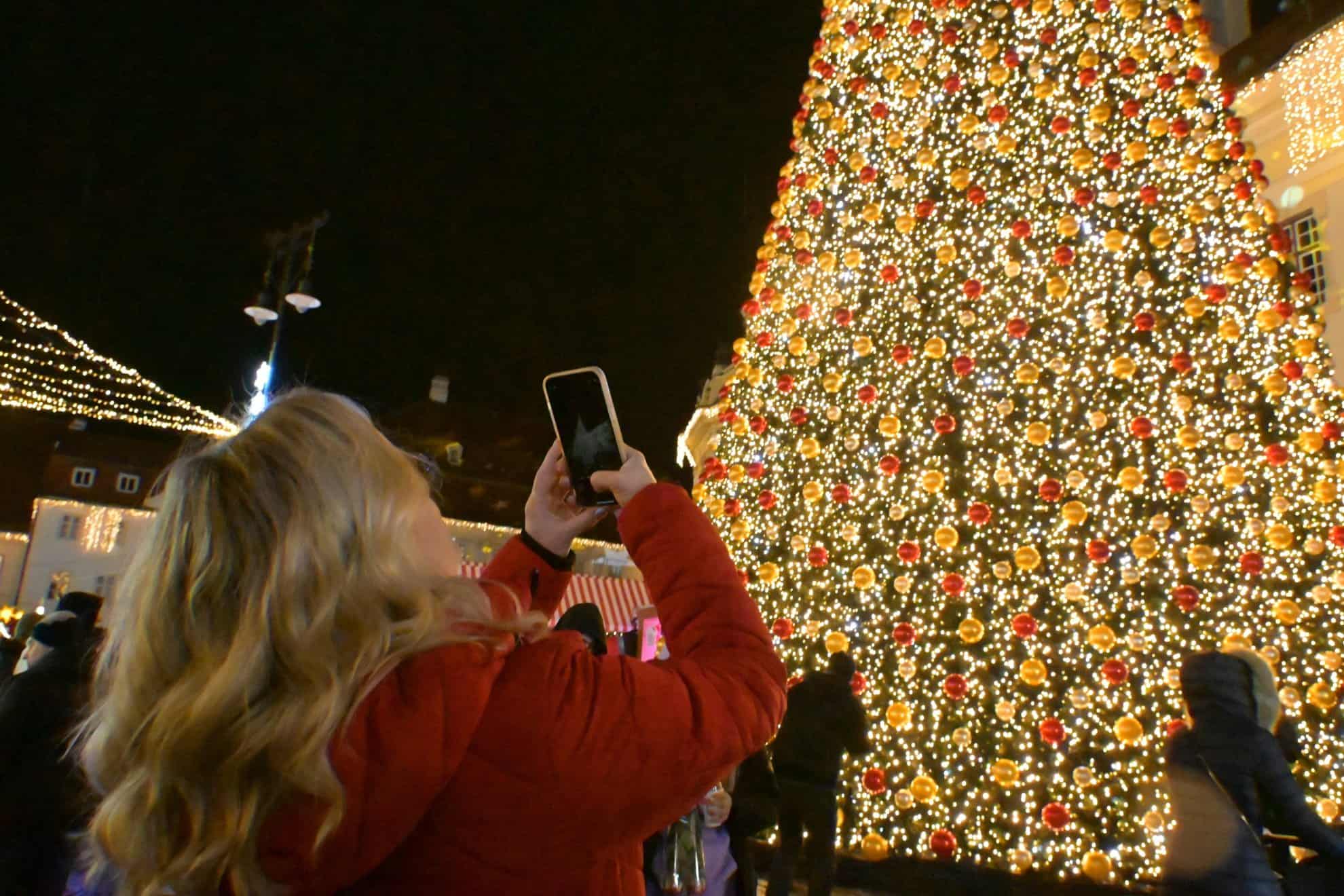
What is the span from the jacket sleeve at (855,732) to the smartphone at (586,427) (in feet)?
17.6

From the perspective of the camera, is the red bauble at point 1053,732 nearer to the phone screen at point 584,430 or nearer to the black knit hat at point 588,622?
the black knit hat at point 588,622

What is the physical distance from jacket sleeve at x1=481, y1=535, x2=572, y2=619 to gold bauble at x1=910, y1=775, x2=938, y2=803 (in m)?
5.59

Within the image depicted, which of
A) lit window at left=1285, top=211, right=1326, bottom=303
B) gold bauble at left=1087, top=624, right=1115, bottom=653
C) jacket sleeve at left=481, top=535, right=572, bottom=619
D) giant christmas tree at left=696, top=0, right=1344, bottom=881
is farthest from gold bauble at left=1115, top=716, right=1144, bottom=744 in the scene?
lit window at left=1285, top=211, right=1326, bottom=303

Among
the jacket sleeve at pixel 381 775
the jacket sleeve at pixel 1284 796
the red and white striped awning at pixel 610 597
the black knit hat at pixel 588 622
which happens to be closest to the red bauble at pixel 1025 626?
the jacket sleeve at pixel 1284 796

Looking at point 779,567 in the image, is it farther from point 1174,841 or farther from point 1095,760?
point 1174,841

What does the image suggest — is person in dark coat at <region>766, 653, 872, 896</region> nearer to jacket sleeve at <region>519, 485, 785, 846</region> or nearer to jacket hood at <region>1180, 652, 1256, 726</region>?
jacket hood at <region>1180, 652, 1256, 726</region>

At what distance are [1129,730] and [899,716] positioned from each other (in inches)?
60.7

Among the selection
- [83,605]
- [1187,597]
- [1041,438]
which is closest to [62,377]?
[83,605]

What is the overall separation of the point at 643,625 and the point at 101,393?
11.2 meters

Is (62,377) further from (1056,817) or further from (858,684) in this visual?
(1056,817)

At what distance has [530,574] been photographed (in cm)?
172

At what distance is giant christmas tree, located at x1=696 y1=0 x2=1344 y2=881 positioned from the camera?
6246mm

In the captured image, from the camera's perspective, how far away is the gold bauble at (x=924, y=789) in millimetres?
6449

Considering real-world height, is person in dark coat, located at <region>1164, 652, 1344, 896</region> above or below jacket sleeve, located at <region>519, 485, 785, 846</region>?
below
